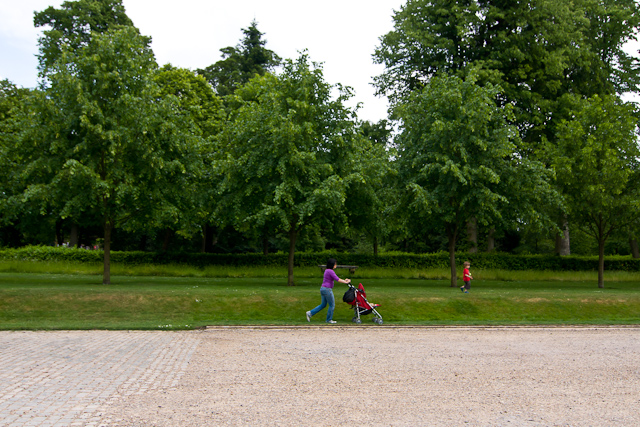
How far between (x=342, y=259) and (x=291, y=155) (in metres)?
13.4

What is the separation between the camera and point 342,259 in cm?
3325

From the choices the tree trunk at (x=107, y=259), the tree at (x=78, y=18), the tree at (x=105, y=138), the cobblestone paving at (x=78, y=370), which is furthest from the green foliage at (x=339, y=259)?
the cobblestone paving at (x=78, y=370)

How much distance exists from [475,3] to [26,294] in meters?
29.0

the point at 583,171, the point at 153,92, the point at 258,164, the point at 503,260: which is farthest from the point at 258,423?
the point at 503,260

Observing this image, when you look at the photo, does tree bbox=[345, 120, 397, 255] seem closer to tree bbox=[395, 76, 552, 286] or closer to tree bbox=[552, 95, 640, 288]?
tree bbox=[395, 76, 552, 286]

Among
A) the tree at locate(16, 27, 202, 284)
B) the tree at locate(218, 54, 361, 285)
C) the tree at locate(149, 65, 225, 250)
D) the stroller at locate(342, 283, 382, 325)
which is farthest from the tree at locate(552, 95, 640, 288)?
the tree at locate(16, 27, 202, 284)

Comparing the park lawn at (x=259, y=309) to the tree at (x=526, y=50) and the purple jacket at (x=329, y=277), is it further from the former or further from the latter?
the tree at (x=526, y=50)

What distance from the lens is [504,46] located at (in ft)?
108

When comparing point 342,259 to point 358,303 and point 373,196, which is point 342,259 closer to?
point 373,196

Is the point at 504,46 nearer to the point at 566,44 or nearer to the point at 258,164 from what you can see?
the point at 566,44

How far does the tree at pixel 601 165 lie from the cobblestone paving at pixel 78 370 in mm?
21581

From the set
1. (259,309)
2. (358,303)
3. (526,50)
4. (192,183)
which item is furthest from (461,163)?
(526,50)

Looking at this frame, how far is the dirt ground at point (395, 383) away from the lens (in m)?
6.03

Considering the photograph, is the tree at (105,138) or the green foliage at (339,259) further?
the green foliage at (339,259)
